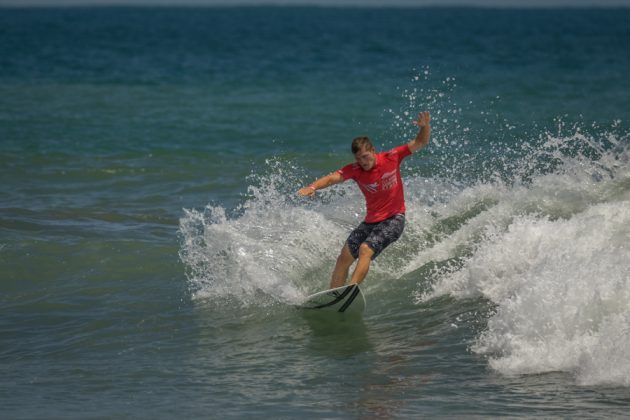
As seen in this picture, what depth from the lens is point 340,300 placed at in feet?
31.0

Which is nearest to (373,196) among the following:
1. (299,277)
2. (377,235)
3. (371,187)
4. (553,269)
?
(371,187)

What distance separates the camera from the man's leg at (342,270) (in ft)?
31.3

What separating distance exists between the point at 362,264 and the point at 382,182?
0.82 m

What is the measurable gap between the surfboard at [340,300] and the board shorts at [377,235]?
43 centimetres

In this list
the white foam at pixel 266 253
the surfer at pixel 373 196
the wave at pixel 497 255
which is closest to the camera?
the wave at pixel 497 255

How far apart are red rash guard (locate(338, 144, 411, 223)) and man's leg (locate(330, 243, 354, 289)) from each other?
1.30 feet

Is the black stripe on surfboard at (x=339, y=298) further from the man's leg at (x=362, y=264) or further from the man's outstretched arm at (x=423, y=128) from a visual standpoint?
the man's outstretched arm at (x=423, y=128)

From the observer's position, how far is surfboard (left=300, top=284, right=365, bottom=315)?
30.6ft

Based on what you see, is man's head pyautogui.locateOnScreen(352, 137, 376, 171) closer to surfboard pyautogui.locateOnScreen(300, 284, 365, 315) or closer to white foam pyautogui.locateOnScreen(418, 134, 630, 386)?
surfboard pyautogui.locateOnScreen(300, 284, 365, 315)

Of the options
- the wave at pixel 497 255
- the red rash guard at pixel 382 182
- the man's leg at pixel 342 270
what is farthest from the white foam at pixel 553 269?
the red rash guard at pixel 382 182

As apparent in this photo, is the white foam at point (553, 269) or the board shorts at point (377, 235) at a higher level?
the board shorts at point (377, 235)

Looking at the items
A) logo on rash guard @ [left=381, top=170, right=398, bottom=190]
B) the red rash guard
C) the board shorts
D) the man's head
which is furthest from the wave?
the man's head

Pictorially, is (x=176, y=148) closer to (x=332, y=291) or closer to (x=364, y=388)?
(x=332, y=291)

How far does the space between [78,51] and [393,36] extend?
2672 centimetres
